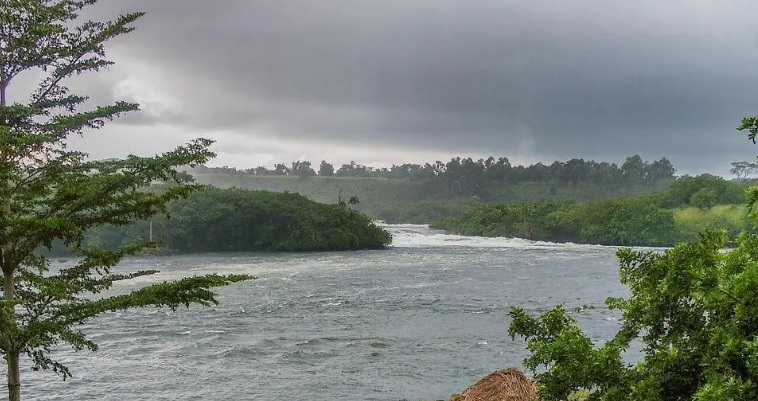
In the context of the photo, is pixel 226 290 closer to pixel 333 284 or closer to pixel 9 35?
pixel 333 284

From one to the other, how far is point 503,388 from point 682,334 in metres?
6.62

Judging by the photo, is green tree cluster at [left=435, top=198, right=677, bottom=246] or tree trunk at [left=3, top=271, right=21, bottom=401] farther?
green tree cluster at [left=435, top=198, right=677, bottom=246]

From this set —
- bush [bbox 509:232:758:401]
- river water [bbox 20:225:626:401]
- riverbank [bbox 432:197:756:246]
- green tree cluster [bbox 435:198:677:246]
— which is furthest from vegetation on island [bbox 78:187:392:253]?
bush [bbox 509:232:758:401]

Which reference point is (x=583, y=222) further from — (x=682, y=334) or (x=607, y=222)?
(x=682, y=334)

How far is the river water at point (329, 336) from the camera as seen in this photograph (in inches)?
787

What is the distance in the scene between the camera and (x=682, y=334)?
20.6 ft

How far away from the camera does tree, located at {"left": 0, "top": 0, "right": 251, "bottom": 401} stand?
32.0ft

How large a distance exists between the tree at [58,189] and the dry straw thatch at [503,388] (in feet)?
18.6

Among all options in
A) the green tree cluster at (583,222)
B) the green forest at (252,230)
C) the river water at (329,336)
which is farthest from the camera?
the green tree cluster at (583,222)

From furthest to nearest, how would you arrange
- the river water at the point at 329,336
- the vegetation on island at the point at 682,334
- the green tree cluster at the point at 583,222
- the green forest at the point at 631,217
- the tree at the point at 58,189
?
the green tree cluster at the point at 583,222, the green forest at the point at 631,217, the river water at the point at 329,336, the tree at the point at 58,189, the vegetation on island at the point at 682,334

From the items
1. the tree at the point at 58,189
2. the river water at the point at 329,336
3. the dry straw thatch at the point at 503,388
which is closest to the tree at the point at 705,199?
the river water at the point at 329,336

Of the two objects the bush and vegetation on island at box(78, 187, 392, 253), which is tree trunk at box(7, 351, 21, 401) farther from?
vegetation on island at box(78, 187, 392, 253)

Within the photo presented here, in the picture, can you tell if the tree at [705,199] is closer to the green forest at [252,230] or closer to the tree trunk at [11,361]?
the green forest at [252,230]

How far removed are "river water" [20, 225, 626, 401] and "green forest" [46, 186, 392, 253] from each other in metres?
28.3
